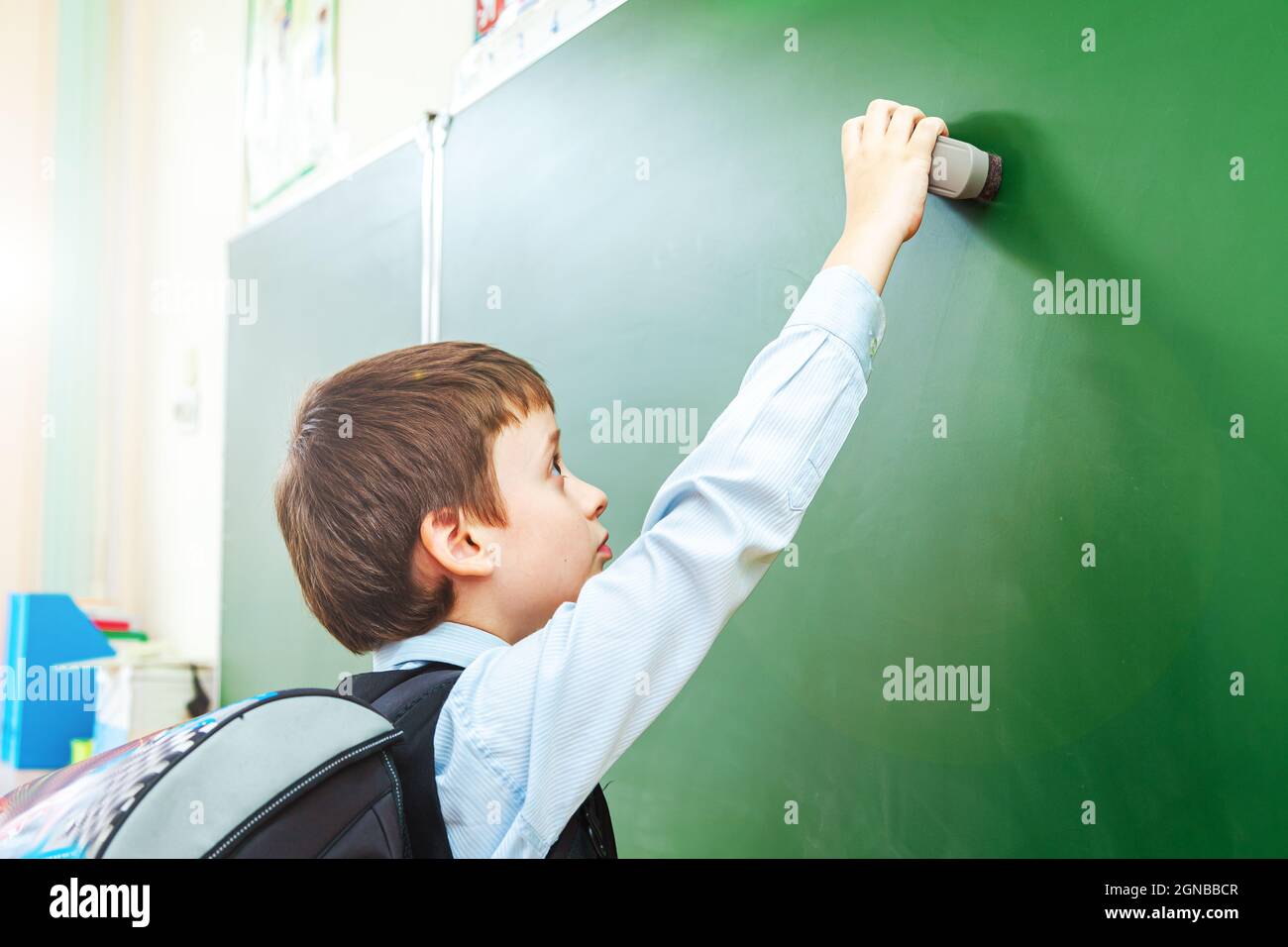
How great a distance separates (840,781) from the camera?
107 cm

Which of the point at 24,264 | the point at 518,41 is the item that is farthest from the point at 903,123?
the point at 24,264

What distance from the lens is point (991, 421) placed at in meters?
0.95

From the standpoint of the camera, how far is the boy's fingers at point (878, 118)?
94cm

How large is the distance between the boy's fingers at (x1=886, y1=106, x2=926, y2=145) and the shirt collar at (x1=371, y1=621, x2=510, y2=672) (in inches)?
20.0

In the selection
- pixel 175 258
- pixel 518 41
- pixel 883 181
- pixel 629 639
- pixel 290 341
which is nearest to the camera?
pixel 629 639

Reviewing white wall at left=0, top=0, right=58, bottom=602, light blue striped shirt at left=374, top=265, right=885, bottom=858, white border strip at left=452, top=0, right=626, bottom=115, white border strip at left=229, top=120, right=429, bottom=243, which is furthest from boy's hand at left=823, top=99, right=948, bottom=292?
white wall at left=0, top=0, right=58, bottom=602

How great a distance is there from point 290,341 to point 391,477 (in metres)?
1.38

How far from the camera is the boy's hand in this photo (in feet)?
→ 2.89

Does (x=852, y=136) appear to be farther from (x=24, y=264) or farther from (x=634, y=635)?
(x=24, y=264)

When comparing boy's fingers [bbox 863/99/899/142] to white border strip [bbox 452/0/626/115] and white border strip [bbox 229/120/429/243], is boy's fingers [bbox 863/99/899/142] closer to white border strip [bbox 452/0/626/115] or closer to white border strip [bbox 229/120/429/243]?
white border strip [bbox 452/0/626/115]

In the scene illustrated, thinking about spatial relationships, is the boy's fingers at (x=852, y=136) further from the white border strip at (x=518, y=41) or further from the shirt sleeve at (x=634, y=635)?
the white border strip at (x=518, y=41)

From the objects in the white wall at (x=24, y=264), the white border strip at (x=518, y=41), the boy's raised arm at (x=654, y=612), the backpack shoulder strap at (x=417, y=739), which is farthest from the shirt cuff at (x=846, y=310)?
the white wall at (x=24, y=264)

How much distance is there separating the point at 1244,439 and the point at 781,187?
1.75 feet
